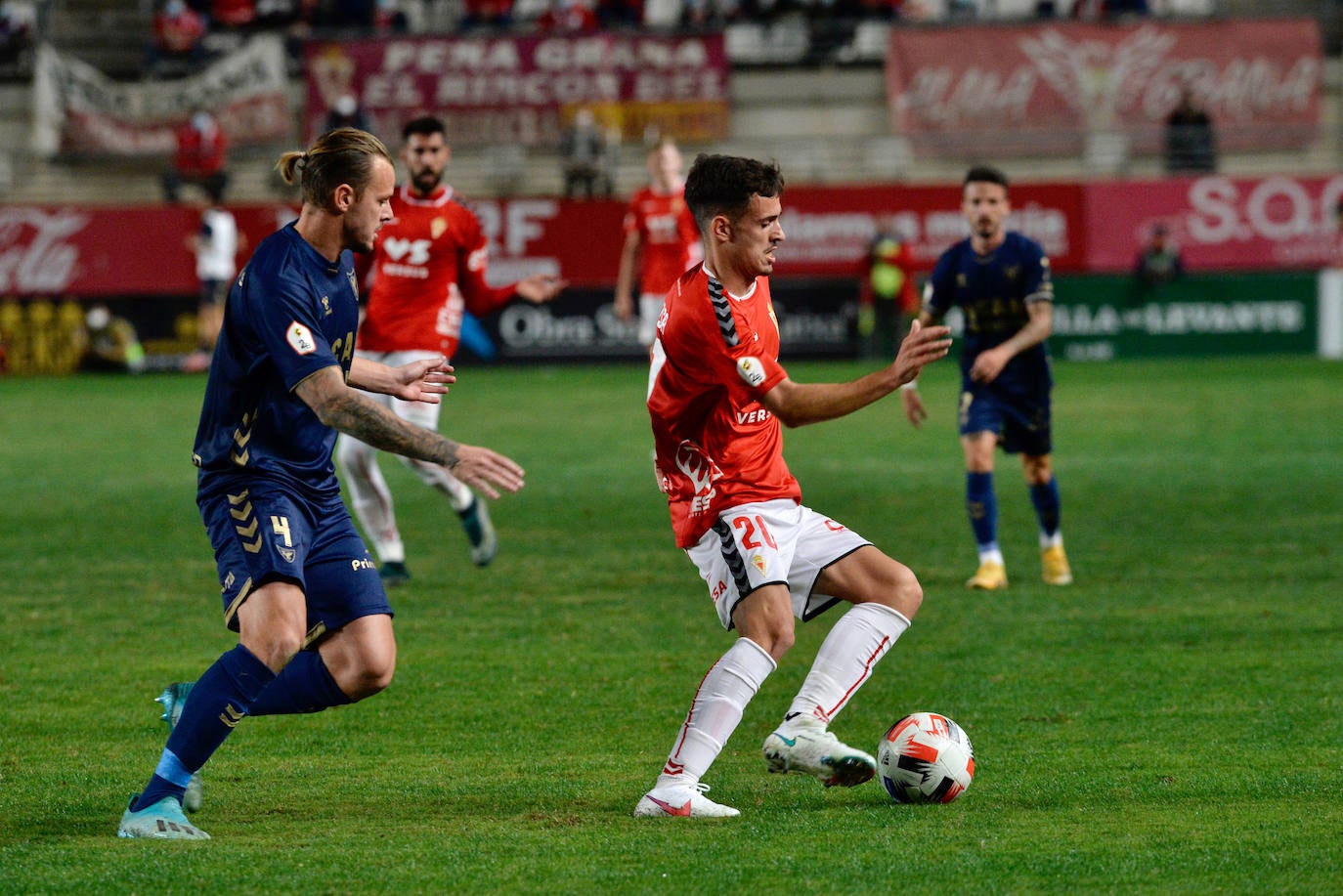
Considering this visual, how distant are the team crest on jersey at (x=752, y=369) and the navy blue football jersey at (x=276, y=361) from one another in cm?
122

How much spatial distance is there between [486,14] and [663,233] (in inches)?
650

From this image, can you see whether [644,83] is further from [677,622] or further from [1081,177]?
[677,622]

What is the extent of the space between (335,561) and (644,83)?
25865 mm

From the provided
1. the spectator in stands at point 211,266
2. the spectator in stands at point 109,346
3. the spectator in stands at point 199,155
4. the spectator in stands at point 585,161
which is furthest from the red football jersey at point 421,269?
the spectator in stands at point 199,155

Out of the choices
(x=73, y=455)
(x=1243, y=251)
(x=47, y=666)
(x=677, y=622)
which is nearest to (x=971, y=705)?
(x=677, y=622)

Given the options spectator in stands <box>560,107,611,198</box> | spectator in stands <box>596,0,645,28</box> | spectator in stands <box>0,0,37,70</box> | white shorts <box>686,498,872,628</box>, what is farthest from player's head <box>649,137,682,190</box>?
spectator in stands <box>0,0,37,70</box>

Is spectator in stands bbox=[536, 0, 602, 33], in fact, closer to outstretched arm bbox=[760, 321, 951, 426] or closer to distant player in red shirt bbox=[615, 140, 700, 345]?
distant player in red shirt bbox=[615, 140, 700, 345]

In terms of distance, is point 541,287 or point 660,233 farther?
point 660,233

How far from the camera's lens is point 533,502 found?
13820mm

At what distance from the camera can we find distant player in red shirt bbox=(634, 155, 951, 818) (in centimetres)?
538

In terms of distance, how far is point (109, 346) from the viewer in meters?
27.5

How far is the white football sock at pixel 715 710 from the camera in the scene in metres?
5.38

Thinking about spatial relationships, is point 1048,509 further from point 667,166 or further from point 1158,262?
point 1158,262

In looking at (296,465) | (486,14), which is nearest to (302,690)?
(296,465)
